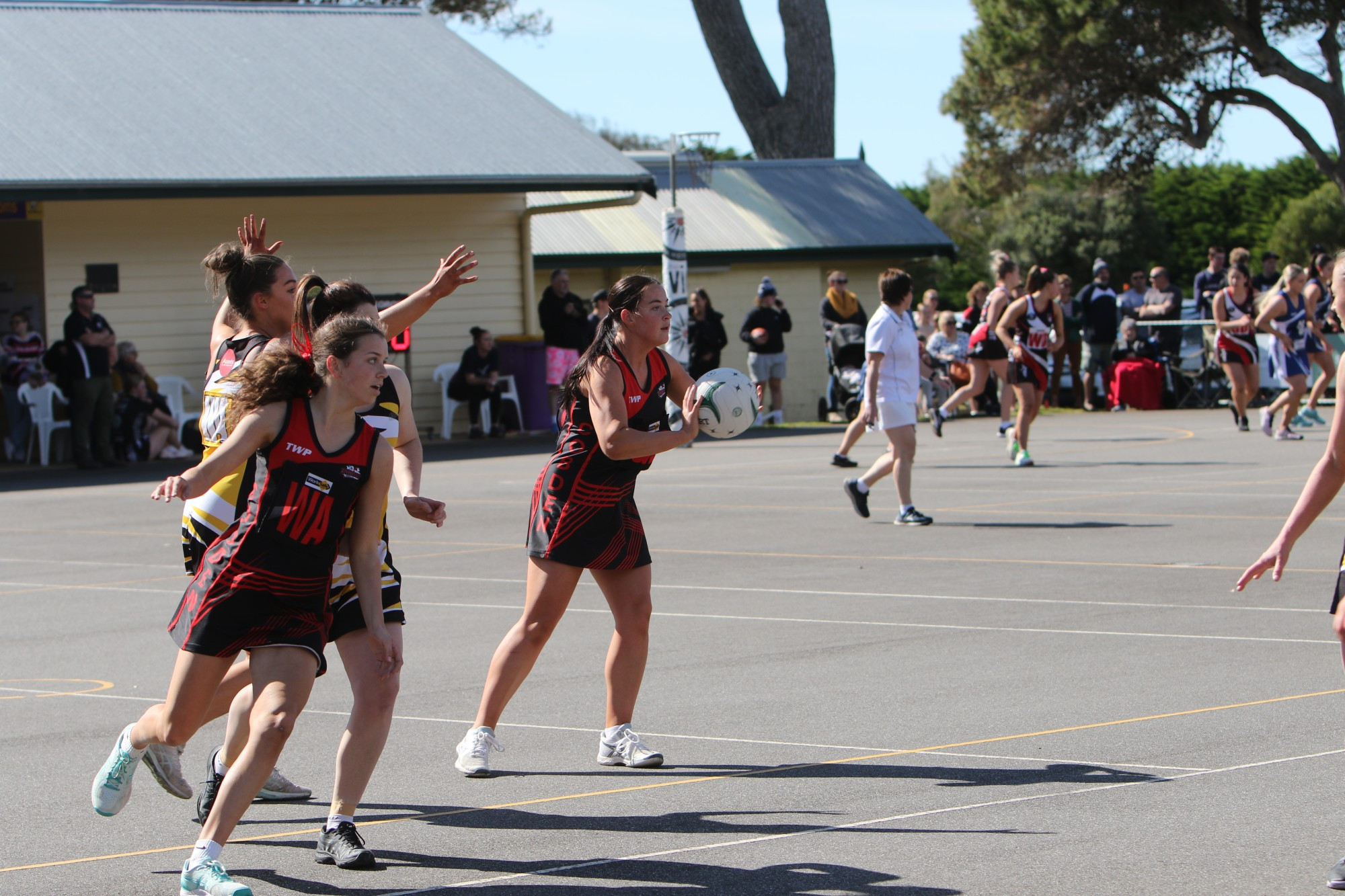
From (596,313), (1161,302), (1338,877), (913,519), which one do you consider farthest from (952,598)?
(1161,302)

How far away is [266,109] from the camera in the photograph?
26438mm

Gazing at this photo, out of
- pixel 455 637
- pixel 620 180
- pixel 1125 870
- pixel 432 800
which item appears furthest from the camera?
pixel 620 180

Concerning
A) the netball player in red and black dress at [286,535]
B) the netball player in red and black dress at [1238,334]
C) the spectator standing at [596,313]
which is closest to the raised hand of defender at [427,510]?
the netball player in red and black dress at [286,535]

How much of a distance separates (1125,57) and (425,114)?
24.1 metres

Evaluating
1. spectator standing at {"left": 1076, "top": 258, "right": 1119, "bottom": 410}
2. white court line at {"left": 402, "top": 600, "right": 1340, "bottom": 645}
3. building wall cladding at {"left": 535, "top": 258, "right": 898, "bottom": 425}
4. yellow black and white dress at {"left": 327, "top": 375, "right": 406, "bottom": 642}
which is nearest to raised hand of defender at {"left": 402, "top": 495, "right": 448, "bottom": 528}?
yellow black and white dress at {"left": 327, "top": 375, "right": 406, "bottom": 642}

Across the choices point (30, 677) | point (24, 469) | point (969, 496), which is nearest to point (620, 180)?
point (24, 469)

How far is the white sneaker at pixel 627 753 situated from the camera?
21.4 feet

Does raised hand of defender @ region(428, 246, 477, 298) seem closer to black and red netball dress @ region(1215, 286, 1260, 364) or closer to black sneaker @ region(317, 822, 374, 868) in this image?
black sneaker @ region(317, 822, 374, 868)

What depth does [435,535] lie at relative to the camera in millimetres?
14594

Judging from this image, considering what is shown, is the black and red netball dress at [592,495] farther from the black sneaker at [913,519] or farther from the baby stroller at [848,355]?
the baby stroller at [848,355]

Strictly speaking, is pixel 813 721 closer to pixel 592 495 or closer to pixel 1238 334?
pixel 592 495

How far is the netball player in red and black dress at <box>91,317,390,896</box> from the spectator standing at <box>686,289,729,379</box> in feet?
68.7

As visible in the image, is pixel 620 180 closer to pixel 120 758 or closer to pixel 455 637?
pixel 455 637

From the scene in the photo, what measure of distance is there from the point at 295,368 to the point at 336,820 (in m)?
1.36
